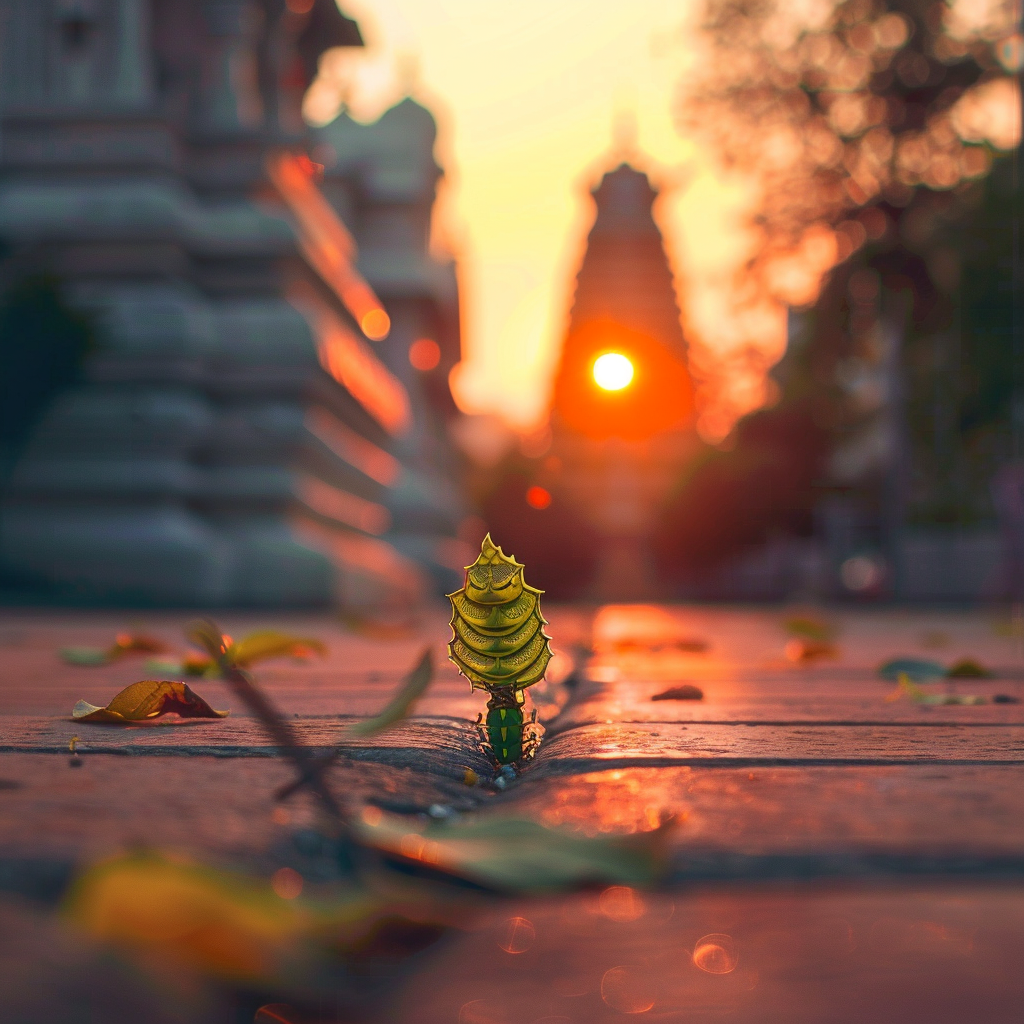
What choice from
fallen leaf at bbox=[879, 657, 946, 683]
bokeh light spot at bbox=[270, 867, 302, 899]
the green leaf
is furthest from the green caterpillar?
the green leaf

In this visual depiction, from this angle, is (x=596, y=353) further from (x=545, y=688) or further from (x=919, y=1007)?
(x=919, y=1007)

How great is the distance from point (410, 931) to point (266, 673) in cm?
197

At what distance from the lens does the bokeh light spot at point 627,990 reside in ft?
1.43

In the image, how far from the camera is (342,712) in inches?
60.4

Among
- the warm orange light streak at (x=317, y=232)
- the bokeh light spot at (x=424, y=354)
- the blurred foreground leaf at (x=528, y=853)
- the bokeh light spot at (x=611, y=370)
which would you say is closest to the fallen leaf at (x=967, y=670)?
the bokeh light spot at (x=611, y=370)

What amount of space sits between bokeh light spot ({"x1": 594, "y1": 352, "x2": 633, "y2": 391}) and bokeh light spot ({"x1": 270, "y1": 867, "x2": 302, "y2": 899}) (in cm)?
189

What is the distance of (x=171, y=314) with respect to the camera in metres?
6.93

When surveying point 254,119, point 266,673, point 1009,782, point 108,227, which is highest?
point 254,119

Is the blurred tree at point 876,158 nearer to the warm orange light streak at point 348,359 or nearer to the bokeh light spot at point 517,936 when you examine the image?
the warm orange light streak at point 348,359

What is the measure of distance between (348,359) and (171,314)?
2.18m

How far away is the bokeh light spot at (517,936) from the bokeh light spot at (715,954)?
0.07 metres

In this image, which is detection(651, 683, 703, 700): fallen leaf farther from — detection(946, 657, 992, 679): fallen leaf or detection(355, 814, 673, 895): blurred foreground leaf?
detection(355, 814, 673, 895): blurred foreground leaf

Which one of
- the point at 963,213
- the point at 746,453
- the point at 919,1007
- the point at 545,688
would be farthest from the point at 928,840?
the point at 746,453

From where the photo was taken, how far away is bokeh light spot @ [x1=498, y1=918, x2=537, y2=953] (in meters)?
0.50
